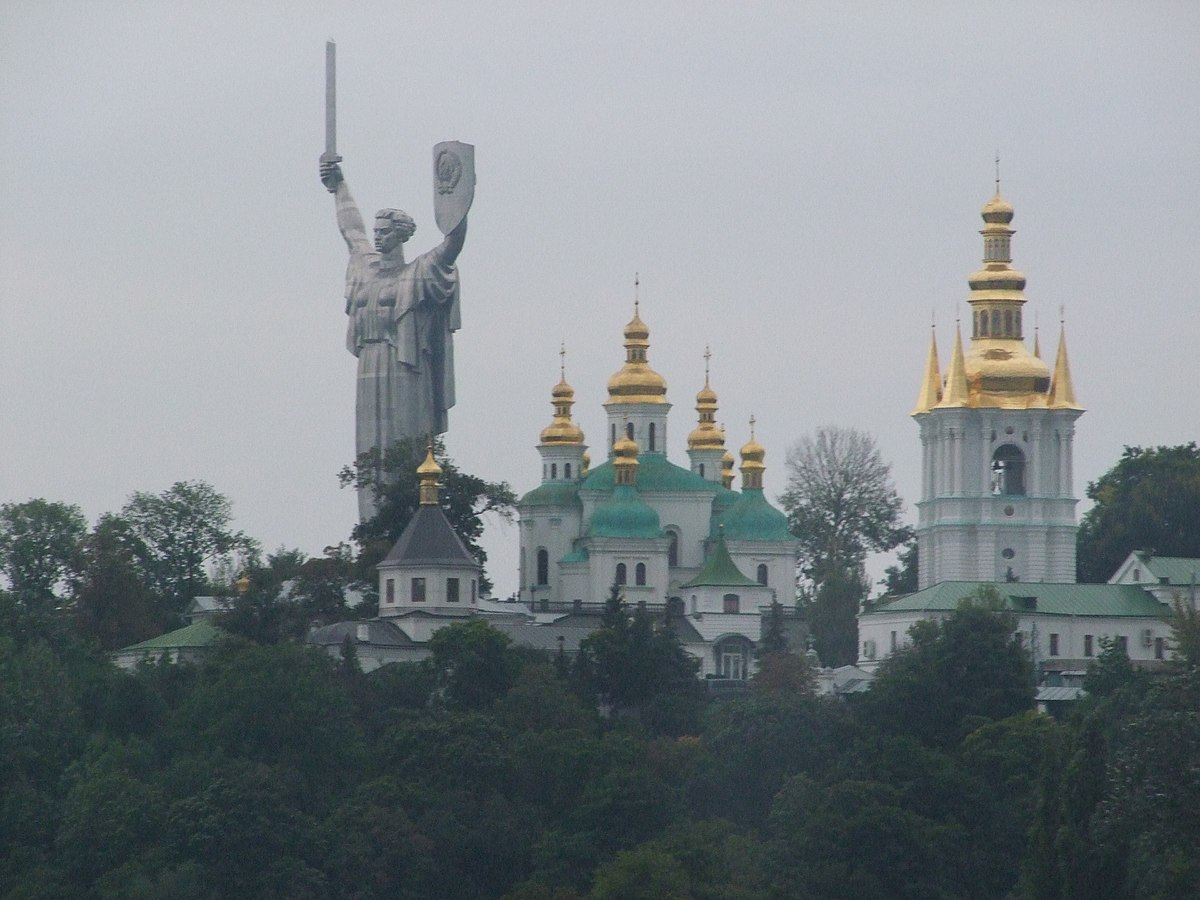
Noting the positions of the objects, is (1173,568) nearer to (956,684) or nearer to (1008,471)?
(1008,471)

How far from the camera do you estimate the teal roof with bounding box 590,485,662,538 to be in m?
94.4

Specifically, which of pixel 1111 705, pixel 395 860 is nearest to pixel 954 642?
pixel 1111 705

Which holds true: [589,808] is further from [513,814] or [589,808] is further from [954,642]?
[954,642]

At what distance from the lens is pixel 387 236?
305 feet

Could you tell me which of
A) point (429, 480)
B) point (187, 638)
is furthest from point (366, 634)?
point (429, 480)

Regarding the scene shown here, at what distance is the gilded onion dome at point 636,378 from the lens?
98.5m

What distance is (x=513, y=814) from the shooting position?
77.0 m

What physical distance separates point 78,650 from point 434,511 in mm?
6984

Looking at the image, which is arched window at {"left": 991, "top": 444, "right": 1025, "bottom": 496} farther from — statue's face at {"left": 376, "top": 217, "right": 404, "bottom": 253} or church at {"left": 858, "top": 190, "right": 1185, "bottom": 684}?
statue's face at {"left": 376, "top": 217, "right": 404, "bottom": 253}

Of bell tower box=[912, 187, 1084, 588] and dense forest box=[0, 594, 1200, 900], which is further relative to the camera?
bell tower box=[912, 187, 1084, 588]

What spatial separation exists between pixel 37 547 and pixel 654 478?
42.5 ft

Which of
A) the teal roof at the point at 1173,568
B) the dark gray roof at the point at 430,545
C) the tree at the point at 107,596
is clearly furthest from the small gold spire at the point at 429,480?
the teal roof at the point at 1173,568

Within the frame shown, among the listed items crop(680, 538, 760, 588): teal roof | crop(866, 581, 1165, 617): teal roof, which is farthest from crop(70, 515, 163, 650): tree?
crop(866, 581, 1165, 617): teal roof

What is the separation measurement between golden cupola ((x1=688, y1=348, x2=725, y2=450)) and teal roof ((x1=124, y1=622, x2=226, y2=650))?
15.7m
